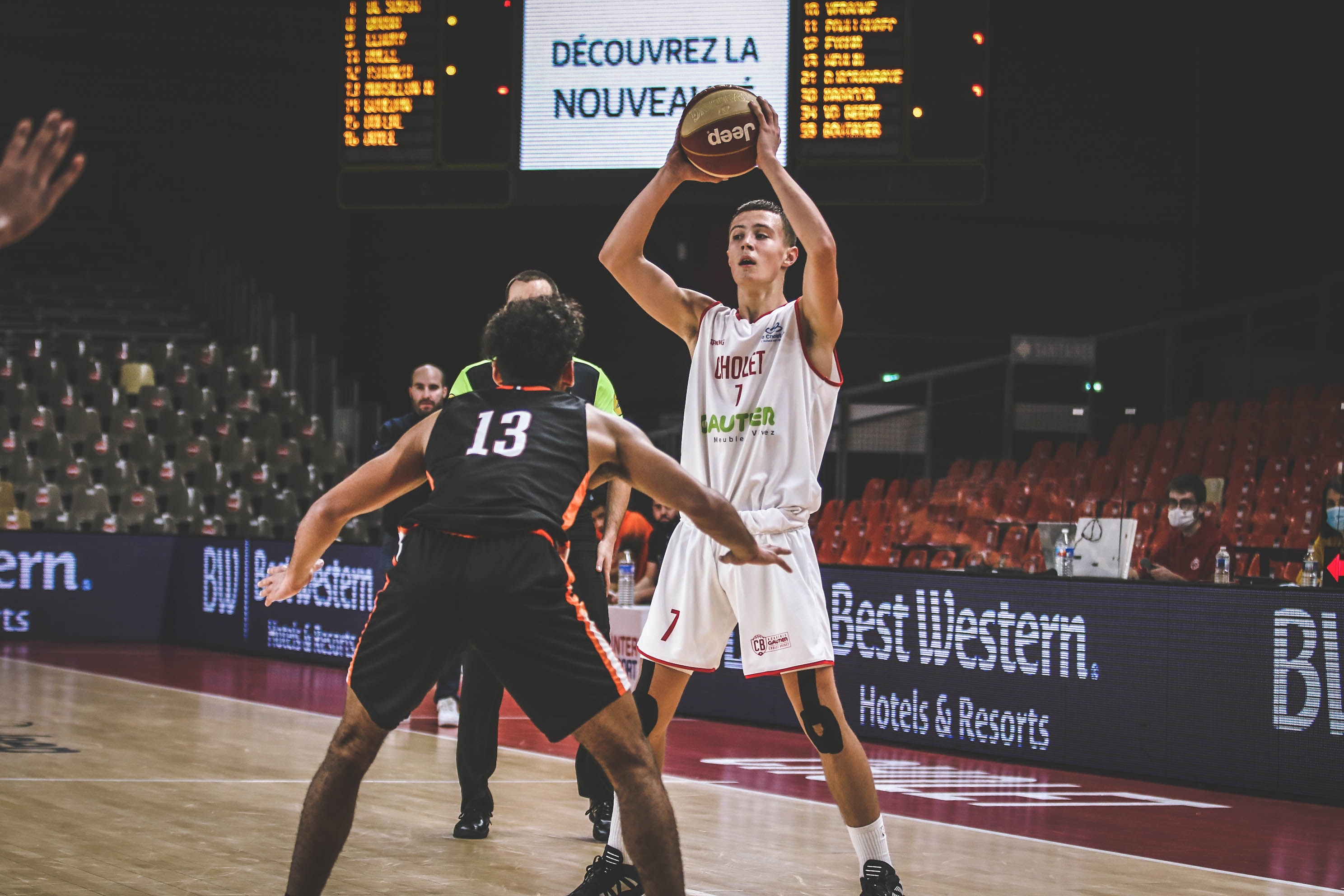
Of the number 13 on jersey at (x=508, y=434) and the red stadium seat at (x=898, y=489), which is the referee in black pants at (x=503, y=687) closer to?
the number 13 on jersey at (x=508, y=434)

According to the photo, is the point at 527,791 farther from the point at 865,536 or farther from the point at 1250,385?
the point at 1250,385

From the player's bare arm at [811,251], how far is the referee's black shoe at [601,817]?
1753 mm

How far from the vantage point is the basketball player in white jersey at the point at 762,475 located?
3893mm

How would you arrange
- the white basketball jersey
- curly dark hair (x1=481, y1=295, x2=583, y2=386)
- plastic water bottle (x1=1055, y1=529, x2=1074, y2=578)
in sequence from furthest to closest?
plastic water bottle (x1=1055, y1=529, x2=1074, y2=578) → the white basketball jersey → curly dark hair (x1=481, y1=295, x2=583, y2=386)

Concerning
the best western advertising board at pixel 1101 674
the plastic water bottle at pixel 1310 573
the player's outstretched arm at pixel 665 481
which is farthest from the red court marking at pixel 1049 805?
the player's outstretched arm at pixel 665 481

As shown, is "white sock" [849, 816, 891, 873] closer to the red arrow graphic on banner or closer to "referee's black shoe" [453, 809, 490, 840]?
"referee's black shoe" [453, 809, 490, 840]

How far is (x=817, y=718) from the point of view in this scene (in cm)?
386

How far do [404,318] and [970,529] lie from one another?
773cm

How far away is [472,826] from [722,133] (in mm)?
2345

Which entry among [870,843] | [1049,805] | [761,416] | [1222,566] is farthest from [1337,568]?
[761,416]

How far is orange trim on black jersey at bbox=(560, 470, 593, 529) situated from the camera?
3256 mm

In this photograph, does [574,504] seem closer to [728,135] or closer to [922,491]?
[728,135]

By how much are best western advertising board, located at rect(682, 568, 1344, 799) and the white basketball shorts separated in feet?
10.6

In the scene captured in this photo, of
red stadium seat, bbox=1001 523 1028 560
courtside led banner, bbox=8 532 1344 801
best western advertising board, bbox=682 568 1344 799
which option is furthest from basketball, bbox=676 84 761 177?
red stadium seat, bbox=1001 523 1028 560
